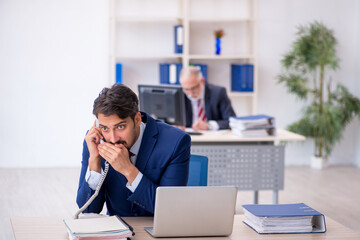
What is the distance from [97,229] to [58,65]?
5.20 m

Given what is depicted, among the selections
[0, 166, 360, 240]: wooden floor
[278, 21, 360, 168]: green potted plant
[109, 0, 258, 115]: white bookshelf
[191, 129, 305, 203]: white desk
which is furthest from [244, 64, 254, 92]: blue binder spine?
[191, 129, 305, 203]: white desk

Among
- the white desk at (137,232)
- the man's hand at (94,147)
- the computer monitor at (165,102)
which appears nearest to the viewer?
the white desk at (137,232)

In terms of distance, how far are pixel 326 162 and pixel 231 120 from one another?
2796 mm

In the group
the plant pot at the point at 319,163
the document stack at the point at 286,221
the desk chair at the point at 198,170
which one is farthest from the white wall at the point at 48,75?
the document stack at the point at 286,221

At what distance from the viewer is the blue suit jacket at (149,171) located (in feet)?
7.97

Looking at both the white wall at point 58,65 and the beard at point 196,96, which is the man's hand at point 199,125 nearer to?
the beard at point 196,96

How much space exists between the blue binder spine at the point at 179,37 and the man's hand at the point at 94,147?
4.32 m

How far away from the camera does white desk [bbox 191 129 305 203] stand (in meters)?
4.75

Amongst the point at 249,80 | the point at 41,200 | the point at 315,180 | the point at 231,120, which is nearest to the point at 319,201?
the point at 315,180

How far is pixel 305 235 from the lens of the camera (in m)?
2.15

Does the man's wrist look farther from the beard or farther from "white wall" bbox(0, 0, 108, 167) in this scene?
"white wall" bbox(0, 0, 108, 167)

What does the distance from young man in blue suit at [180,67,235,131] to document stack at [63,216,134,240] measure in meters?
3.12

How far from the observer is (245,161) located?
4789 millimetres

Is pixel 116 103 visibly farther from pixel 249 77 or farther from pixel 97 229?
pixel 249 77
